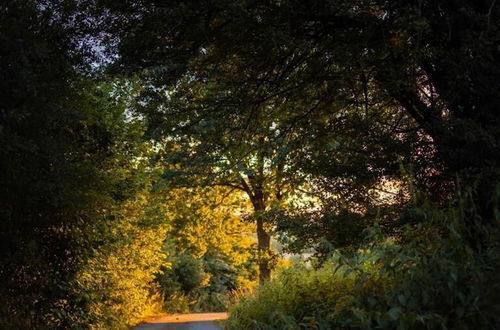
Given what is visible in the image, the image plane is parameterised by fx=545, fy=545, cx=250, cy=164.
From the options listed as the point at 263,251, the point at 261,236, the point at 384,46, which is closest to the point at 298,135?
the point at 384,46

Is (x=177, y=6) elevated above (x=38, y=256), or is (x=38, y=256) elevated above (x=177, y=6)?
(x=177, y=6)

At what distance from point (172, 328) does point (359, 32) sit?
1193 centimetres

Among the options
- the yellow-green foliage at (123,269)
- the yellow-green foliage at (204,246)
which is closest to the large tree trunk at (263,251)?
the yellow-green foliage at (204,246)

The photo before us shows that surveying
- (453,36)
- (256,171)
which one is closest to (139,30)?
(453,36)

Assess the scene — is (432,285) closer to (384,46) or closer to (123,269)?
(384,46)

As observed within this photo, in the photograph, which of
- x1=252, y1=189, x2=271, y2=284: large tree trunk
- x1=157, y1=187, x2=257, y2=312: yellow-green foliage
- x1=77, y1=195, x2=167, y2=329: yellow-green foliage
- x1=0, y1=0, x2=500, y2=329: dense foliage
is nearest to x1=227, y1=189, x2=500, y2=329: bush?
x1=0, y1=0, x2=500, y2=329: dense foliage

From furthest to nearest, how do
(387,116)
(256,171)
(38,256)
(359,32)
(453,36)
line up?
(256,171) < (387,116) < (38,256) < (359,32) < (453,36)

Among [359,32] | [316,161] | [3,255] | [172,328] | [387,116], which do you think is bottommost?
[172,328]

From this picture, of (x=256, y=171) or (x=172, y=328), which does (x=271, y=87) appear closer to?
(x=256, y=171)

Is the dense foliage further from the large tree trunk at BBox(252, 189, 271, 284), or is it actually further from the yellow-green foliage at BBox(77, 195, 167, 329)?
the large tree trunk at BBox(252, 189, 271, 284)

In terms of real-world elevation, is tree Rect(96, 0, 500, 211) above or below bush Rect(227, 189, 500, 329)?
above

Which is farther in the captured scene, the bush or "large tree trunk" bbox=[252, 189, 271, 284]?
"large tree trunk" bbox=[252, 189, 271, 284]

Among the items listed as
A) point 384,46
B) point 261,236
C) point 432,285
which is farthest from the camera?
point 261,236

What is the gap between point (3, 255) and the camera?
25.3 feet
